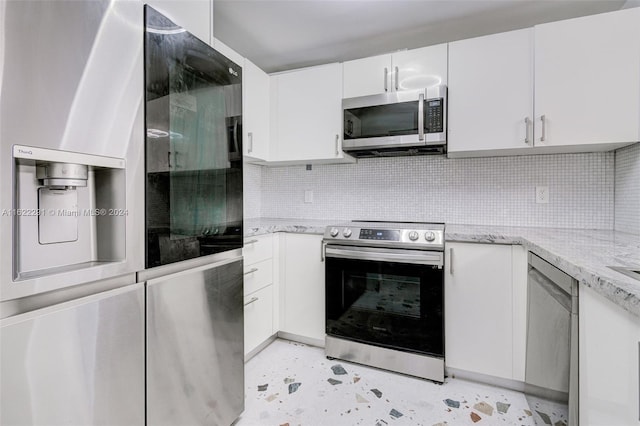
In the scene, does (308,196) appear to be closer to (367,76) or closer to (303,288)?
(303,288)

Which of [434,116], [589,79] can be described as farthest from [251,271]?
[589,79]

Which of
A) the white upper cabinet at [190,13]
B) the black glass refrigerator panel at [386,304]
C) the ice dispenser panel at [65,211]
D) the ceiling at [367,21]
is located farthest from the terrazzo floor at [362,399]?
the ceiling at [367,21]

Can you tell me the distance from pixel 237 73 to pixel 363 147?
1.04m

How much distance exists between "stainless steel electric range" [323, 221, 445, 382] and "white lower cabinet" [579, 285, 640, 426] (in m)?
0.87

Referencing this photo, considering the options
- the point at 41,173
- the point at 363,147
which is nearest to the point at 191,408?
the point at 41,173

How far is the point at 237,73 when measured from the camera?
Answer: 1449mm

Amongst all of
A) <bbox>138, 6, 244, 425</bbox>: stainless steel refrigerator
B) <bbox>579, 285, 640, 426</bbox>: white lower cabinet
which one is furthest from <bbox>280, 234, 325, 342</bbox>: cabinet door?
<bbox>579, 285, 640, 426</bbox>: white lower cabinet

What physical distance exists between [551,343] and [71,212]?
1773 millimetres

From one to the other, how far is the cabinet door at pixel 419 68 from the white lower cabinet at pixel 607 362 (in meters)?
1.57

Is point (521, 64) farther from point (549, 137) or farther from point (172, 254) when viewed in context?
point (172, 254)

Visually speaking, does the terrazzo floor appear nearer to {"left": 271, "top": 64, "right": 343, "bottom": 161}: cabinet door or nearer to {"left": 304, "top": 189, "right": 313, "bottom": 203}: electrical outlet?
{"left": 304, "top": 189, "right": 313, "bottom": 203}: electrical outlet

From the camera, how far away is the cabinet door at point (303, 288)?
221cm

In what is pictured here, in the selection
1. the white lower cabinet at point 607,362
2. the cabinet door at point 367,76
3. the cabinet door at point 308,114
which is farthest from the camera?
the cabinet door at point 308,114

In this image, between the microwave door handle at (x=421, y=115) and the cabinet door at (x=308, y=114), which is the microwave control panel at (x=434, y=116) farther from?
the cabinet door at (x=308, y=114)
